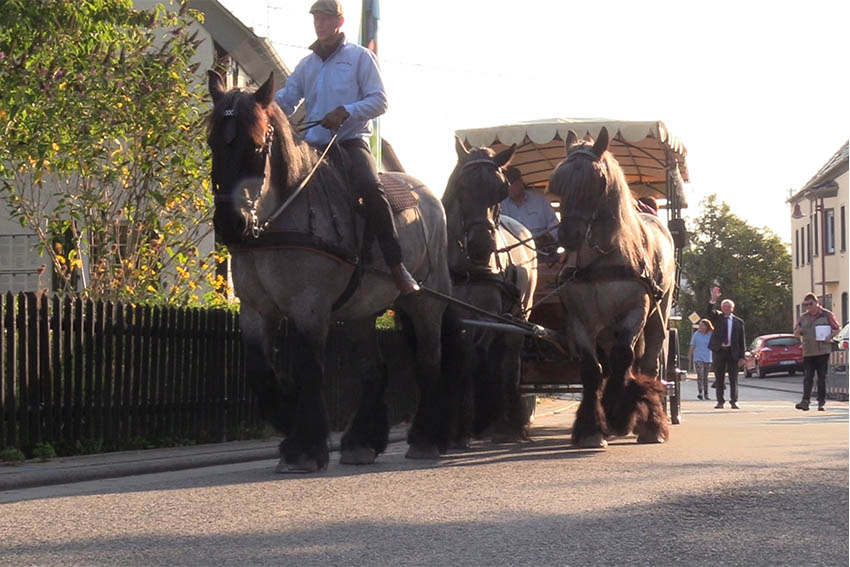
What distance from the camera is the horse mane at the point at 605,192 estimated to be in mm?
11562

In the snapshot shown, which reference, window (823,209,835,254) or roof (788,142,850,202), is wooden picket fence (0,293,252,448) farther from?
window (823,209,835,254)

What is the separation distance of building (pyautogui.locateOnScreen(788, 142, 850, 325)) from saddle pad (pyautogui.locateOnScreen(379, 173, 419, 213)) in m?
56.4

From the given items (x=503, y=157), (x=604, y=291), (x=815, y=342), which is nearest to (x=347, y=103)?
(x=503, y=157)

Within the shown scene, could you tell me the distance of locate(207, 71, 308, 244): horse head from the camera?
8.66 metres

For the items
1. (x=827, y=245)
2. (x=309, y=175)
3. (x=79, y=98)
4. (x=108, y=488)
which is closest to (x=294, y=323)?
(x=309, y=175)

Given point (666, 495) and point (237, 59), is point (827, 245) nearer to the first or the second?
point (237, 59)

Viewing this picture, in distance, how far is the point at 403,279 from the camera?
991cm

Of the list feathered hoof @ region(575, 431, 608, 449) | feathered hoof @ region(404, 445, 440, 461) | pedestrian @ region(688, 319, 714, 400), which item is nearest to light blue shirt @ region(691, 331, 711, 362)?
pedestrian @ region(688, 319, 714, 400)

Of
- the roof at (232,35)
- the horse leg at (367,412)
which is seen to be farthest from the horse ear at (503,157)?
the roof at (232,35)

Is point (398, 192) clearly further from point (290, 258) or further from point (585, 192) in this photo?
point (585, 192)

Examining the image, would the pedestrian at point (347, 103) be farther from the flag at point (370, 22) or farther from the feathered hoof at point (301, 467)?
the flag at point (370, 22)

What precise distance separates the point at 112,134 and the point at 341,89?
575 centimetres

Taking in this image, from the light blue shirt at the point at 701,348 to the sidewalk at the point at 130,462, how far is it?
67.5 feet

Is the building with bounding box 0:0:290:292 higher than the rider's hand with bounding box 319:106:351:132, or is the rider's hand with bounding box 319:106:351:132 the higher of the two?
the building with bounding box 0:0:290:292
